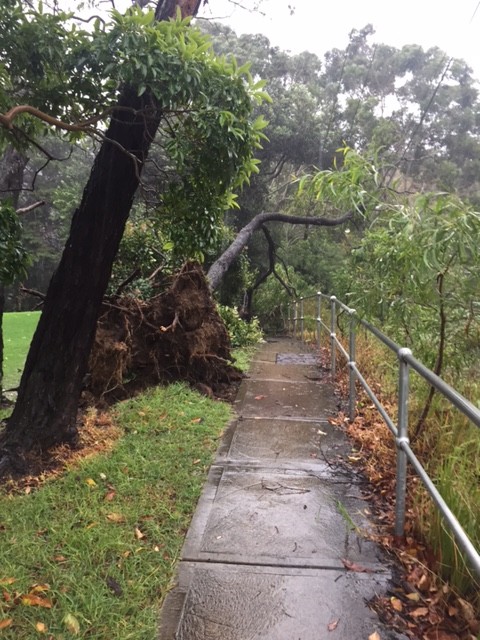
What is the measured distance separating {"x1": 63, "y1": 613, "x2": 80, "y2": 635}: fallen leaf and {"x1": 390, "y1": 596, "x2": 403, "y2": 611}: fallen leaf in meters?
1.31

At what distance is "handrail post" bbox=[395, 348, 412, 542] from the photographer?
266 centimetres

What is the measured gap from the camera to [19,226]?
11.3 ft

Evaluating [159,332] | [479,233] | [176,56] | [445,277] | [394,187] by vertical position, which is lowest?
[159,332]

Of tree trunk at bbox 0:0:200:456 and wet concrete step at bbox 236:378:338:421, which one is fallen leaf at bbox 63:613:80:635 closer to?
tree trunk at bbox 0:0:200:456

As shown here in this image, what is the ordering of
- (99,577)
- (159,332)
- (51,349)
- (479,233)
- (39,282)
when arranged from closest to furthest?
(479,233)
(99,577)
(51,349)
(159,332)
(39,282)

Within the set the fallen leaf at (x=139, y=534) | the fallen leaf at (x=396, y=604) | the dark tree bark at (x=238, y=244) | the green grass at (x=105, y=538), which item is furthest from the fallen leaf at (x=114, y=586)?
the dark tree bark at (x=238, y=244)

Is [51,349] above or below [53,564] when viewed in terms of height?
above

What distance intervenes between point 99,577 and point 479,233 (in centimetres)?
230

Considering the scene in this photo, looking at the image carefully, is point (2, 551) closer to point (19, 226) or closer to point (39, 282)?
point (19, 226)

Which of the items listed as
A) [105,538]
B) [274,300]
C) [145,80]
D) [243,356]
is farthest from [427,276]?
[274,300]

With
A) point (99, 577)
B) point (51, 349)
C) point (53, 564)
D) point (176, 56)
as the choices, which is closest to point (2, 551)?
point (53, 564)

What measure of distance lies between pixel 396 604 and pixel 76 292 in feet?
9.18

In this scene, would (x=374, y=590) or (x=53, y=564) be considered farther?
(x=53, y=564)

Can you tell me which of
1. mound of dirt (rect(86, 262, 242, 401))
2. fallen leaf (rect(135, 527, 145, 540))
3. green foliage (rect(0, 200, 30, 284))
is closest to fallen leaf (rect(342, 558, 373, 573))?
fallen leaf (rect(135, 527, 145, 540))
